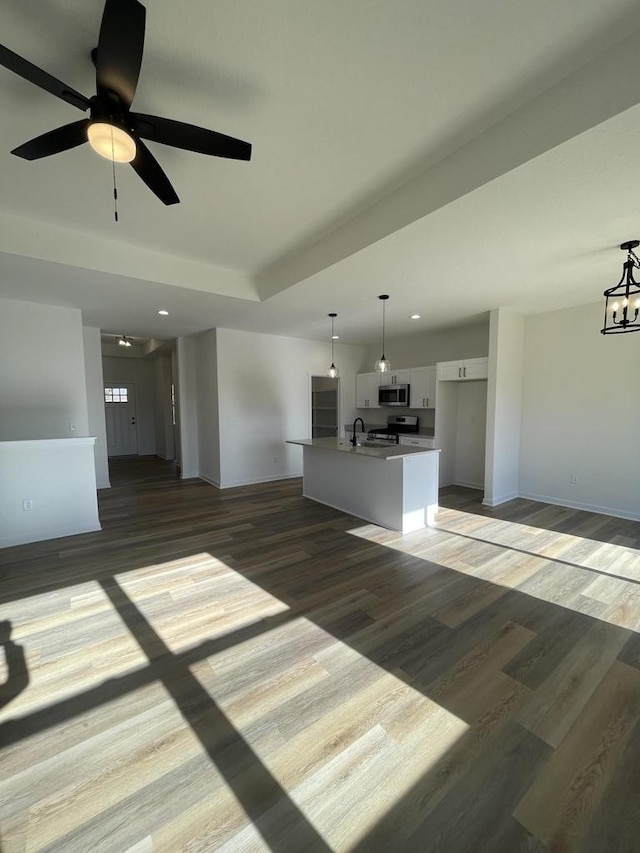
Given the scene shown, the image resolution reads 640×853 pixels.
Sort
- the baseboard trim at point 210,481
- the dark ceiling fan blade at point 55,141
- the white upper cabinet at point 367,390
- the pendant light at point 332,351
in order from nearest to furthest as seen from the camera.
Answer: the dark ceiling fan blade at point 55,141 < the pendant light at point 332,351 < the baseboard trim at point 210,481 < the white upper cabinet at point 367,390

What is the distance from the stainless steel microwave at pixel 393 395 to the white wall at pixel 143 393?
663cm

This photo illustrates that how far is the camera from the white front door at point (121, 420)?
9.34 m

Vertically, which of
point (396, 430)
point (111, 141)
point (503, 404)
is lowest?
point (396, 430)

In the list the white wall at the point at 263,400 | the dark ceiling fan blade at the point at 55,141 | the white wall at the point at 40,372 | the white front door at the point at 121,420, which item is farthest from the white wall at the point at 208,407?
the dark ceiling fan blade at the point at 55,141

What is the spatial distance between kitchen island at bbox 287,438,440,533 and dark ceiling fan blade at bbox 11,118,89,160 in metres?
3.31

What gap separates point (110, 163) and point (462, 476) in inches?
247

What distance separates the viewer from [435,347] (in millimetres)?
6684

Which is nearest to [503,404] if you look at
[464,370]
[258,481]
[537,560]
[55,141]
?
[464,370]

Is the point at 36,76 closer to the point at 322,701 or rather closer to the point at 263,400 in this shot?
the point at 322,701

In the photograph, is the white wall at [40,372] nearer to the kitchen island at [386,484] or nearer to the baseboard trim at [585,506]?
the kitchen island at [386,484]

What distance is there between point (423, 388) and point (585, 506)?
116 inches

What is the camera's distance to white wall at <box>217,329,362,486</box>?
6.18m

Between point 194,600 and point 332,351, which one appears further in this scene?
point 332,351

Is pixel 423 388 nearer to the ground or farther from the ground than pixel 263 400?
farther from the ground
